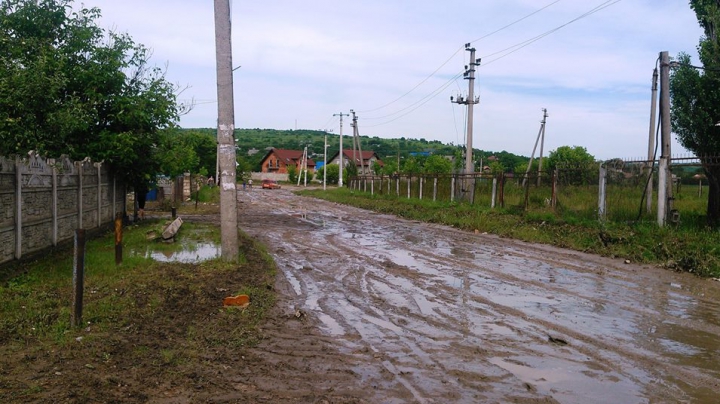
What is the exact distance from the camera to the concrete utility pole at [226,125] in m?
11.1

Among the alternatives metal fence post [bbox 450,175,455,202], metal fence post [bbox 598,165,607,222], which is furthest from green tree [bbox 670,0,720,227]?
metal fence post [bbox 450,175,455,202]

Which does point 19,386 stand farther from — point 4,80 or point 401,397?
point 4,80

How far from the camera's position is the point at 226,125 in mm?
11211

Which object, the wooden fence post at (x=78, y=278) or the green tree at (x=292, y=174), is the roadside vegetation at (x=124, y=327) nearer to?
the wooden fence post at (x=78, y=278)

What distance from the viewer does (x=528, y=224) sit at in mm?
19078

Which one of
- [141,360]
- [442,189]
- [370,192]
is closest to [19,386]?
[141,360]

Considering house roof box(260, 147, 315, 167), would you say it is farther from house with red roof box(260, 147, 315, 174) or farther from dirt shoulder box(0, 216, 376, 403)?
dirt shoulder box(0, 216, 376, 403)

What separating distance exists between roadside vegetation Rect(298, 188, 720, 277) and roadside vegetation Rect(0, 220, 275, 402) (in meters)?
8.40

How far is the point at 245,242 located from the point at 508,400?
34.9 feet

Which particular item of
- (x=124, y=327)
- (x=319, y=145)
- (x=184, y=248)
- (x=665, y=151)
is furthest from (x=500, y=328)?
(x=319, y=145)

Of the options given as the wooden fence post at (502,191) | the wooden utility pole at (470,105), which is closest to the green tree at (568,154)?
the wooden utility pole at (470,105)

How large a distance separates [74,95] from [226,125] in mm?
7004

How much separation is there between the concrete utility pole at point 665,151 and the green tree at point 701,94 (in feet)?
3.31

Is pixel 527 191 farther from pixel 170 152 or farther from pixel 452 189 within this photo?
pixel 170 152
